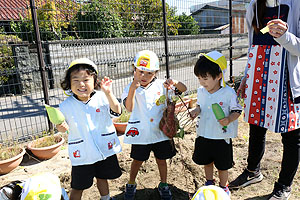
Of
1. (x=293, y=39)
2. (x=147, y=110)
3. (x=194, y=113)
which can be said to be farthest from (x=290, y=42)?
(x=147, y=110)

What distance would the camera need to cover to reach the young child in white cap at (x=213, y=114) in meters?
2.03

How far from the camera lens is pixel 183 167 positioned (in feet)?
9.21

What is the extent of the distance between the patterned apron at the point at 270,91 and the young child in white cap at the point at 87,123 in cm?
119

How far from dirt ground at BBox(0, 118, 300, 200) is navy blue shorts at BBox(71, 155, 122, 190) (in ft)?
1.67

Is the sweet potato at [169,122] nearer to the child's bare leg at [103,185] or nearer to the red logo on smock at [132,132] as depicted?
the red logo on smock at [132,132]

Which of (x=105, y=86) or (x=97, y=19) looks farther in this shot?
(x=97, y=19)

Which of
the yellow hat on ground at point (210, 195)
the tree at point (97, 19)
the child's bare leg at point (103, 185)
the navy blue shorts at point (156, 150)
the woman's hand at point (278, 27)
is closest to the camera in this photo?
the yellow hat on ground at point (210, 195)

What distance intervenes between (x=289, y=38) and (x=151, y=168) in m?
1.91

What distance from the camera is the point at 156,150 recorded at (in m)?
2.24

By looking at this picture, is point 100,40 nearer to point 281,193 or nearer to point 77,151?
point 77,151

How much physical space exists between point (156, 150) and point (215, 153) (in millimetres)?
507

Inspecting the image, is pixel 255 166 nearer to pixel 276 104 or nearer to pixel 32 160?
pixel 276 104

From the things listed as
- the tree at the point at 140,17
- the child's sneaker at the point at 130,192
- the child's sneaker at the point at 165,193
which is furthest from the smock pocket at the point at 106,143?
the tree at the point at 140,17

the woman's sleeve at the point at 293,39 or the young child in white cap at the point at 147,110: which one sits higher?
the woman's sleeve at the point at 293,39
